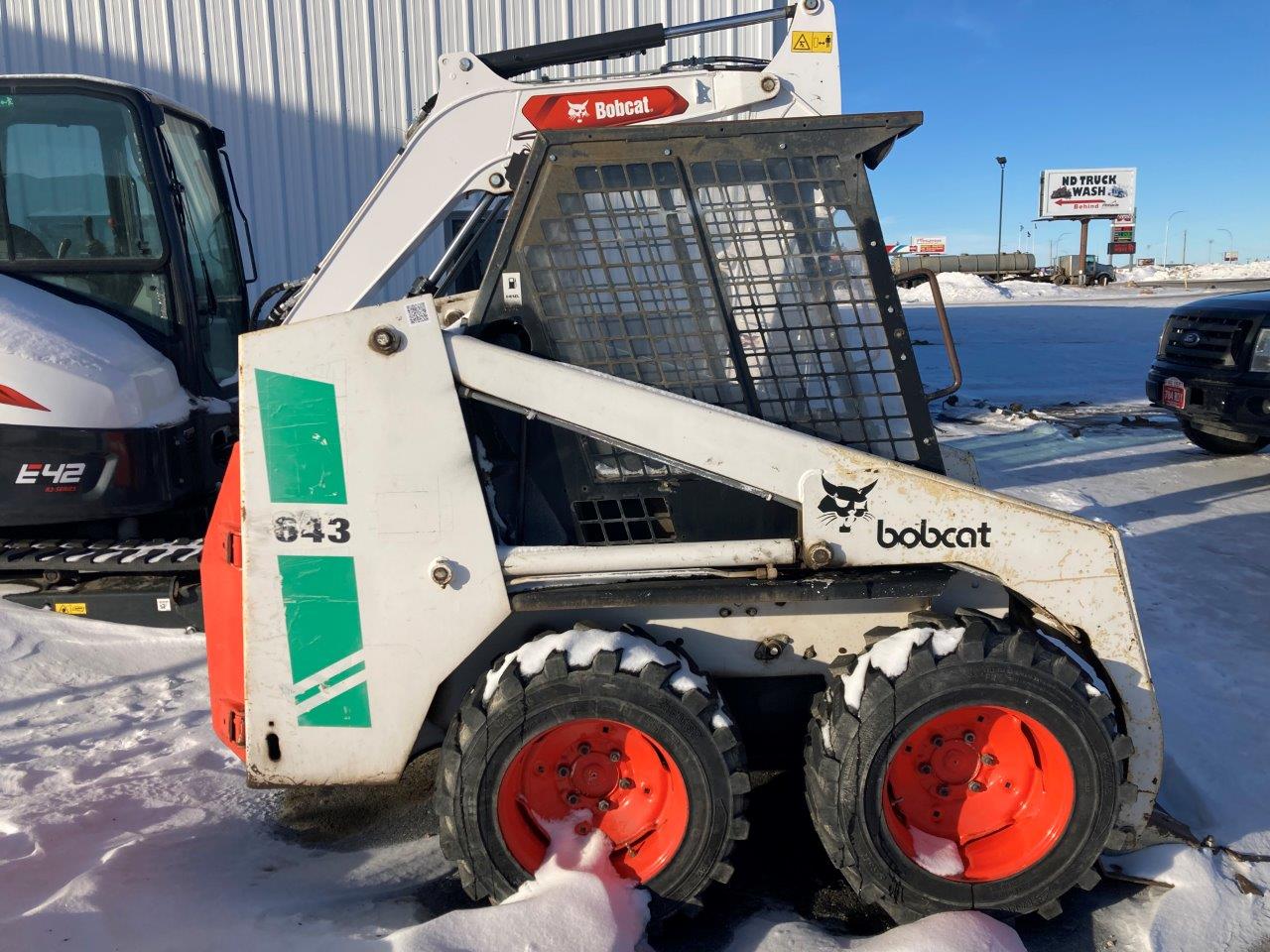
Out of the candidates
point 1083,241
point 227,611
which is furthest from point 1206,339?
point 1083,241

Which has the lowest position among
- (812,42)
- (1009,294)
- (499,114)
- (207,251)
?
(207,251)

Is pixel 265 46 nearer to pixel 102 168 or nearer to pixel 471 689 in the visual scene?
pixel 102 168

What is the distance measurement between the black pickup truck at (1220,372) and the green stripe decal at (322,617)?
7531mm

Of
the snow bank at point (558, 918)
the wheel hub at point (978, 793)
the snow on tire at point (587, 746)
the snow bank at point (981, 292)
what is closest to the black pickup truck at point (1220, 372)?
the wheel hub at point (978, 793)

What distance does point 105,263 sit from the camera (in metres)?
4.66

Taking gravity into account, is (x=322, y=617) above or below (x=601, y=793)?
above

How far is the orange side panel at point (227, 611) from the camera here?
9.54 feet

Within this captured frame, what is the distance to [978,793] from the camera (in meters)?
2.90

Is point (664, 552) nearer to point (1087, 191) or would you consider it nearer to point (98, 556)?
point (98, 556)

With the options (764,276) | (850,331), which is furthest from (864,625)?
(764,276)

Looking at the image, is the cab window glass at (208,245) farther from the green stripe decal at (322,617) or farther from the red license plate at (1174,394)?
the red license plate at (1174,394)

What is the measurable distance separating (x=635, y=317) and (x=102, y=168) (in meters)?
3.34

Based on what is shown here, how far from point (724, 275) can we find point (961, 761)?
5.15ft

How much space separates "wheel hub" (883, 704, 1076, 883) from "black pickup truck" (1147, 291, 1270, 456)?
620 cm
